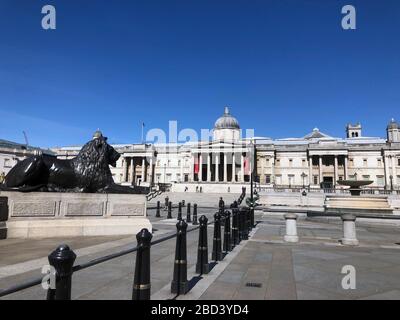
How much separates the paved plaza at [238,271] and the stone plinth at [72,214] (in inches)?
23.1

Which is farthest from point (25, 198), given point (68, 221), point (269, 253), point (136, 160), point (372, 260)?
point (136, 160)

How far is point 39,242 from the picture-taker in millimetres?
9250

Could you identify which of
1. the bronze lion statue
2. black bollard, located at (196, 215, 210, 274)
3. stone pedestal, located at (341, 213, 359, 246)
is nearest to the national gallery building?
stone pedestal, located at (341, 213, 359, 246)

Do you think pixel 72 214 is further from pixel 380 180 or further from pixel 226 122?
pixel 380 180

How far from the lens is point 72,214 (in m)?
10.8

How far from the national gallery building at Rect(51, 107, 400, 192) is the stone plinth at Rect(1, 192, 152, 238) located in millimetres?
61671

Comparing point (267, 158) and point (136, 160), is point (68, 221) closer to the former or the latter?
point (267, 158)

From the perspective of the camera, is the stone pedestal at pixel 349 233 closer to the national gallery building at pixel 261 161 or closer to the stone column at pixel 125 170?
the national gallery building at pixel 261 161

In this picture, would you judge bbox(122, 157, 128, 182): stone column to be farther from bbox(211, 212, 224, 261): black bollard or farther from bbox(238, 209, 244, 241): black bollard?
bbox(211, 212, 224, 261): black bollard

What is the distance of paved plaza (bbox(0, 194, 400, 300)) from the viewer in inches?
211

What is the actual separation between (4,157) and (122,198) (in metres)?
86.7

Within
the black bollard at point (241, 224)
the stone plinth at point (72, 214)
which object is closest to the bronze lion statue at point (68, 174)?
the stone plinth at point (72, 214)

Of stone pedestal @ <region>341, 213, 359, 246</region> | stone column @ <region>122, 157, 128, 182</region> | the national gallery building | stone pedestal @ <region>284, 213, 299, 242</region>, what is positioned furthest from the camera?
stone column @ <region>122, 157, 128, 182</region>

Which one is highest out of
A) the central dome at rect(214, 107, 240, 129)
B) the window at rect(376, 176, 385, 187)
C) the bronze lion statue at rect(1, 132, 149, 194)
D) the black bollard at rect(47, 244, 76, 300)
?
the central dome at rect(214, 107, 240, 129)
